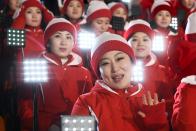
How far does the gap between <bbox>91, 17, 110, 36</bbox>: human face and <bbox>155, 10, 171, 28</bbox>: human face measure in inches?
39.2

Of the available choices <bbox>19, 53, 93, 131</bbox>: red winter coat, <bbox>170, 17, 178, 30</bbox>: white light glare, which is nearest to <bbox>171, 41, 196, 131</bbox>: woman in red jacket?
<bbox>19, 53, 93, 131</bbox>: red winter coat

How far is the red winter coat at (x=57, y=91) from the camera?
4699 mm

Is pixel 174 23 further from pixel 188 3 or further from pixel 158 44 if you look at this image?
pixel 158 44

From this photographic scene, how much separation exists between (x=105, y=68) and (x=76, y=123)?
0.79 m

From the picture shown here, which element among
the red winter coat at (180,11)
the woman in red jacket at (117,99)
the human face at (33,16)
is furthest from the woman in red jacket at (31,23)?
the red winter coat at (180,11)

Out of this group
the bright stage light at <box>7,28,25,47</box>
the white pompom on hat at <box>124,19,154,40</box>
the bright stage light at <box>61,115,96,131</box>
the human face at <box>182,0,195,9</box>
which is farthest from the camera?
the human face at <box>182,0,195,9</box>

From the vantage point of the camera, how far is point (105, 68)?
351 cm

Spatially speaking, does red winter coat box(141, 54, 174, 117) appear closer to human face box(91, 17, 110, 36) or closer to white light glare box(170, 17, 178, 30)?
human face box(91, 17, 110, 36)

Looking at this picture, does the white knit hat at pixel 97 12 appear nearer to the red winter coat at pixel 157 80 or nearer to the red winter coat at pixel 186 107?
the red winter coat at pixel 157 80

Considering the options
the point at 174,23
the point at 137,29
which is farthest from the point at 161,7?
the point at 137,29

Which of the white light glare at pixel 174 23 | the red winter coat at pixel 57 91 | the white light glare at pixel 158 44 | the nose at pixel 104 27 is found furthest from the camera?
the white light glare at pixel 174 23

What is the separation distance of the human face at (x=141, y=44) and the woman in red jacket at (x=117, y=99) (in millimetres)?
1628

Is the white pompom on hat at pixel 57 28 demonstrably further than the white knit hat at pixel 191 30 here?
Yes

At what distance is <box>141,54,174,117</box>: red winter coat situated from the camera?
5.14m
